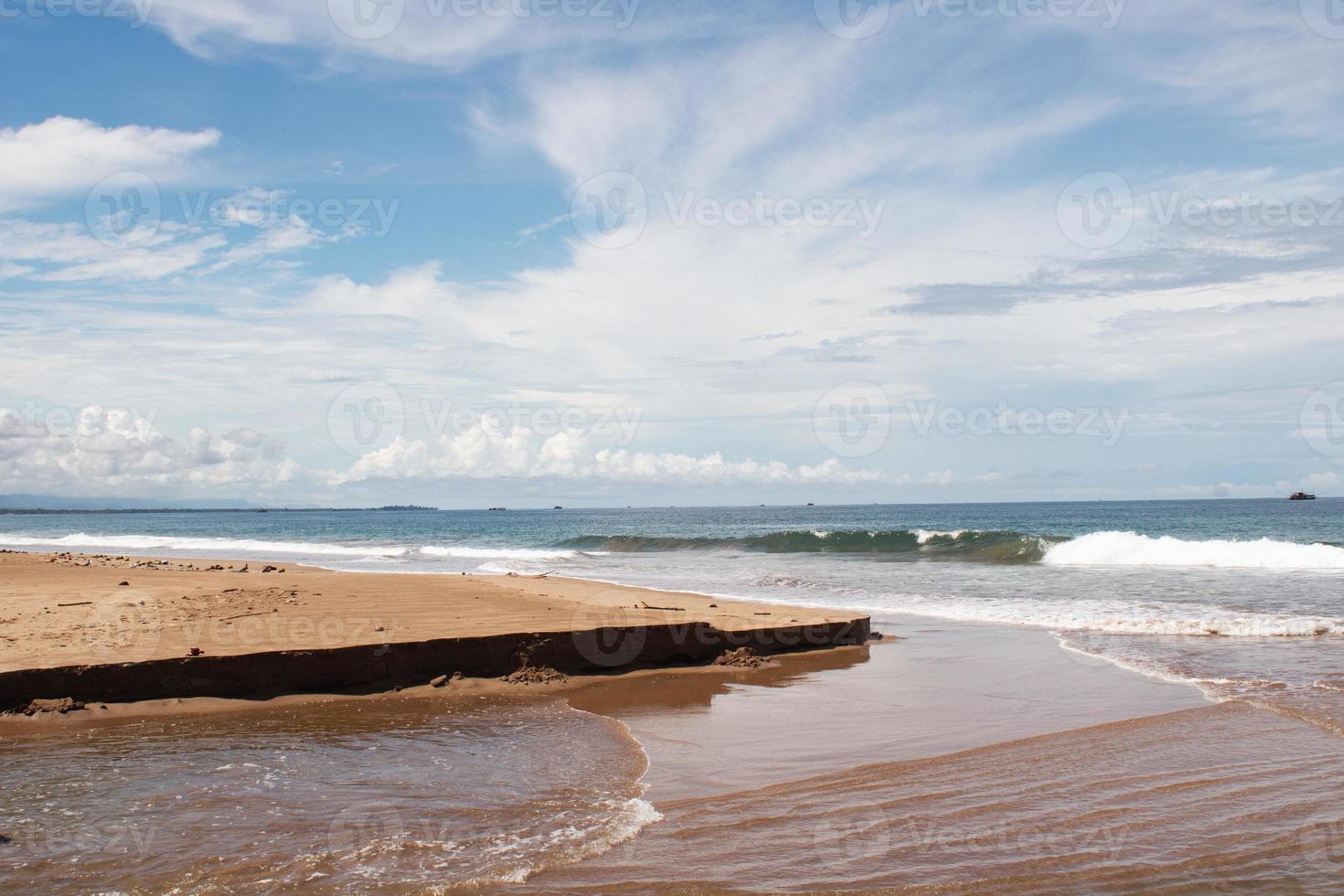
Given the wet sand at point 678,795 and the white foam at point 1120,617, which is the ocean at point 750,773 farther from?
the white foam at point 1120,617

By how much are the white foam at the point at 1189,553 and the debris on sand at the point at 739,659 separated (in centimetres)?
2382

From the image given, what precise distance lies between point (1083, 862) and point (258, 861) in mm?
4532

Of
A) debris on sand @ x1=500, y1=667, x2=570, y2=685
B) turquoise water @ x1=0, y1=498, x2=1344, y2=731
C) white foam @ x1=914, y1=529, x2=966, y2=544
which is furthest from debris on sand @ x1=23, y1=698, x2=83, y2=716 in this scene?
white foam @ x1=914, y1=529, x2=966, y2=544

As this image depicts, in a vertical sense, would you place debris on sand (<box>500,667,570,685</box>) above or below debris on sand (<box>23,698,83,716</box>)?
below

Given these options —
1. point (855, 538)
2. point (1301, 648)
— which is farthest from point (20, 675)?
point (855, 538)

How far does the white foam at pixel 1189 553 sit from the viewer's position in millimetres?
29953

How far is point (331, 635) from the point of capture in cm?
977

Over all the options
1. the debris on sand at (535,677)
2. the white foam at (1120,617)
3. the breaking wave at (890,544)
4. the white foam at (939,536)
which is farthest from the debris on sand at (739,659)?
the white foam at (939,536)

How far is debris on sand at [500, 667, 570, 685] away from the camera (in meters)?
9.61

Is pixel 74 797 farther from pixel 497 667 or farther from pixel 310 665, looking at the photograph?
pixel 497 667

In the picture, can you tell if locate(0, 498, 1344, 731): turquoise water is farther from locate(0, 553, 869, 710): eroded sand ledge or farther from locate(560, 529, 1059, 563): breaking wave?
locate(0, 553, 869, 710): eroded sand ledge

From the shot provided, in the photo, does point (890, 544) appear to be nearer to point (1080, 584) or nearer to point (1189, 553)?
point (1189, 553)

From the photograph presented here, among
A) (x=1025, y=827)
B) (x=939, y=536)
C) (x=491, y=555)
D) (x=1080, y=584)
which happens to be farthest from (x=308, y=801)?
(x=939, y=536)

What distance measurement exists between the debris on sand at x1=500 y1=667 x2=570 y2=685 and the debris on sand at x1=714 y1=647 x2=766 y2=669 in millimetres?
2170
